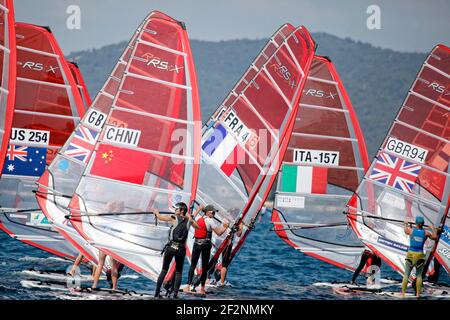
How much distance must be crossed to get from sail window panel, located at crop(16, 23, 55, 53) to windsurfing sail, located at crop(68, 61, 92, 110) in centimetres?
82

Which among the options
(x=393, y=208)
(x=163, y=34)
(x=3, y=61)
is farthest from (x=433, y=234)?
(x=3, y=61)

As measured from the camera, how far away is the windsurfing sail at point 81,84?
14.9m

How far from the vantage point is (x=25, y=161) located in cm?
1403

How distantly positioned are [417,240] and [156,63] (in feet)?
12.6

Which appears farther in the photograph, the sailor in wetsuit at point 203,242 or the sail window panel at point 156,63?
the sail window panel at point 156,63

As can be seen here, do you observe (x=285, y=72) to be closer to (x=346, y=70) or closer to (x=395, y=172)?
(x=395, y=172)

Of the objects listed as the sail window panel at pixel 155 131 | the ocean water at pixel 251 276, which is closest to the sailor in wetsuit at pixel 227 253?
the ocean water at pixel 251 276

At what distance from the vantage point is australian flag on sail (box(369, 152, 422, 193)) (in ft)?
48.4

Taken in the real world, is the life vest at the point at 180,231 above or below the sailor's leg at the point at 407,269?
above

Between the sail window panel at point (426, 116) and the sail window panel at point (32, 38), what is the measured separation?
4.96 meters

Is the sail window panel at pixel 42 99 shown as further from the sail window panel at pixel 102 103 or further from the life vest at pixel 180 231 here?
the life vest at pixel 180 231

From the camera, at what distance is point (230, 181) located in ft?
46.0

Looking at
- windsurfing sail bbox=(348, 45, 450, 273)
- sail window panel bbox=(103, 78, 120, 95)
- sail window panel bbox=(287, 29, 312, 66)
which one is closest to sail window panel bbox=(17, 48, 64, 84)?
sail window panel bbox=(103, 78, 120, 95)

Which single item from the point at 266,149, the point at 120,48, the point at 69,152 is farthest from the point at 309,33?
the point at 69,152
